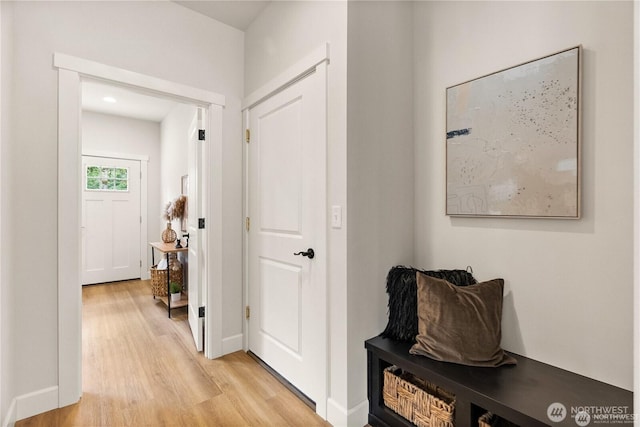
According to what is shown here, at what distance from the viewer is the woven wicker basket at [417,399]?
1.36 meters

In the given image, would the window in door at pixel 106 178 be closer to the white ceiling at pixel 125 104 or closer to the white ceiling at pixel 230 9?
the white ceiling at pixel 125 104

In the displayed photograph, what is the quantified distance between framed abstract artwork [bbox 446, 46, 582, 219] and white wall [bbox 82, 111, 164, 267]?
4986mm

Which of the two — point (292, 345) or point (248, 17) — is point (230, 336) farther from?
point (248, 17)

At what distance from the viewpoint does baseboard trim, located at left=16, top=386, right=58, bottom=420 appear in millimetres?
1690

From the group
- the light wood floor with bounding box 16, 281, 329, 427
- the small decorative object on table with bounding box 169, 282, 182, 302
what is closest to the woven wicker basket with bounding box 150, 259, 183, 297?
the small decorative object on table with bounding box 169, 282, 182, 302

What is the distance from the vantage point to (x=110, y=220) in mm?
4934

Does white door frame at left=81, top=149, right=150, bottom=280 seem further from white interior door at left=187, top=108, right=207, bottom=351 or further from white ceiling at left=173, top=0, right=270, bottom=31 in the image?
white ceiling at left=173, top=0, right=270, bottom=31

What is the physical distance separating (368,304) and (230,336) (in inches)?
53.3

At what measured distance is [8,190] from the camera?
1637 mm

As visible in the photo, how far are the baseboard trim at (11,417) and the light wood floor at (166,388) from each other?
0.05 meters

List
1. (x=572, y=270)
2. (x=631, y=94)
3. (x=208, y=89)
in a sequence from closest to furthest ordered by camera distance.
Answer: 1. (x=631, y=94)
2. (x=572, y=270)
3. (x=208, y=89)

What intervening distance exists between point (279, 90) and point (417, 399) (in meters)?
1.96

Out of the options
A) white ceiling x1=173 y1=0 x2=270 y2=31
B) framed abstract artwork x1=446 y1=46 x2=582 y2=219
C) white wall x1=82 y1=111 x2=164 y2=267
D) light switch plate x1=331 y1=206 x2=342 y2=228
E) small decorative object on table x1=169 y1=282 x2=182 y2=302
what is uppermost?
white ceiling x1=173 y1=0 x2=270 y2=31

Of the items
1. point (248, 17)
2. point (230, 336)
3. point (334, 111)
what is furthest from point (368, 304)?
point (248, 17)
